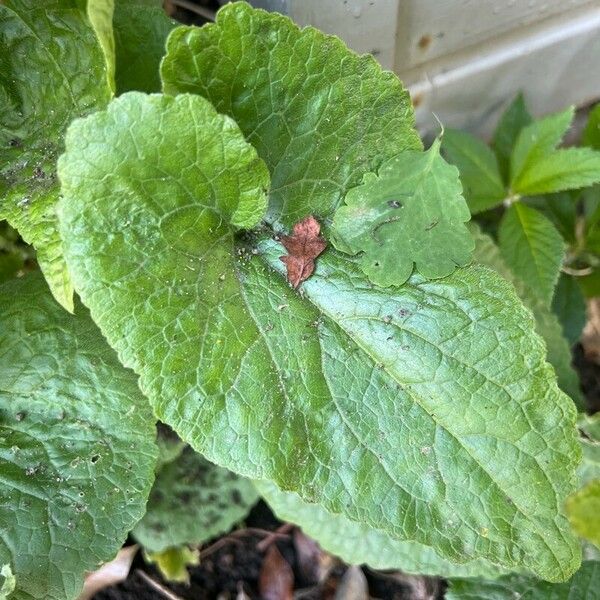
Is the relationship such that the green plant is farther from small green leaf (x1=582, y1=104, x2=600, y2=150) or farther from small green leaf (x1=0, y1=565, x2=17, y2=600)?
small green leaf (x1=582, y1=104, x2=600, y2=150)

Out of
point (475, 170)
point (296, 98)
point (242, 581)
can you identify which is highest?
point (475, 170)

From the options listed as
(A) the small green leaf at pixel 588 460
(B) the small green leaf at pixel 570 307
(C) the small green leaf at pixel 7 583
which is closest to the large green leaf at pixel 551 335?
(A) the small green leaf at pixel 588 460

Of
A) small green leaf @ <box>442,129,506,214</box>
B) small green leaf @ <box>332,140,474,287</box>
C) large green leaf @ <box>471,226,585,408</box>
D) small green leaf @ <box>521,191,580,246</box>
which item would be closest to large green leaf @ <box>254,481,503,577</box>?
large green leaf @ <box>471,226,585,408</box>

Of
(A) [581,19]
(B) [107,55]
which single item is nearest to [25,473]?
(B) [107,55]

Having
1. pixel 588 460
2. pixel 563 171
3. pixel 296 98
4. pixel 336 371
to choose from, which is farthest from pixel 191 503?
pixel 563 171

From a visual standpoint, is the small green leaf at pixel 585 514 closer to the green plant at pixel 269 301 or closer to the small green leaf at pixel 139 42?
the green plant at pixel 269 301

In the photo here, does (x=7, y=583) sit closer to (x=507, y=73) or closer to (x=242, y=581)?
(x=242, y=581)

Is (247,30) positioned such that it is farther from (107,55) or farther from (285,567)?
(285,567)
